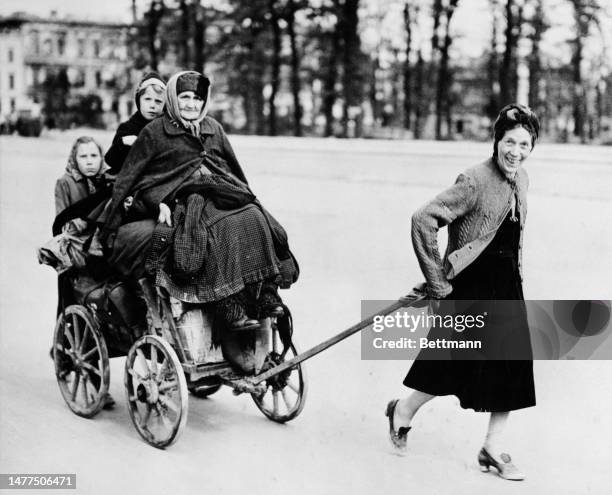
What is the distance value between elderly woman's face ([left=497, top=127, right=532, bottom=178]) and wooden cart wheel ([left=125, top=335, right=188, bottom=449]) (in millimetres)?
1593

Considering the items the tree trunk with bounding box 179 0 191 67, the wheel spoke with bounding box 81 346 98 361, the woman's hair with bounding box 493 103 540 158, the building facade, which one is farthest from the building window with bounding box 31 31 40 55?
the woman's hair with bounding box 493 103 540 158

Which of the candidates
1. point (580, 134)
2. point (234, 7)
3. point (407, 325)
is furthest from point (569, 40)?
point (234, 7)

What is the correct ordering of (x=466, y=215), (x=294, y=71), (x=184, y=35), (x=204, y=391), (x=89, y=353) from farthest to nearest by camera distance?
(x=294, y=71) < (x=184, y=35) < (x=204, y=391) < (x=89, y=353) < (x=466, y=215)

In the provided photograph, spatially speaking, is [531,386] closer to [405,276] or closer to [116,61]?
[405,276]

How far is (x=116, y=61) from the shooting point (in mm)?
5945

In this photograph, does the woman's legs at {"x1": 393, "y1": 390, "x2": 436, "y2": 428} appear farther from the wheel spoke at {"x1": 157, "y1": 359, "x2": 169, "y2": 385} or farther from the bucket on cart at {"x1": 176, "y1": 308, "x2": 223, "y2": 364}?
the wheel spoke at {"x1": 157, "y1": 359, "x2": 169, "y2": 385}

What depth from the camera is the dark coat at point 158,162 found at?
4.12 m

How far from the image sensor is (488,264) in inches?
141

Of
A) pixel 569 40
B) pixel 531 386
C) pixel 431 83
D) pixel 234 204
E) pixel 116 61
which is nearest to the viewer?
pixel 531 386

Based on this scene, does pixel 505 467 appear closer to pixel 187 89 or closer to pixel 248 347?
pixel 248 347

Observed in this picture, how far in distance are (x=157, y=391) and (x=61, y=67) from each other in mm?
2560

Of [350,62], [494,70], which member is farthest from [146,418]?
[350,62]

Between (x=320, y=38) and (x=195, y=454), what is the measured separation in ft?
12.1

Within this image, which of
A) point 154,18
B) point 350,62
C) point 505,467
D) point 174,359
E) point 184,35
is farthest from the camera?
point 350,62
